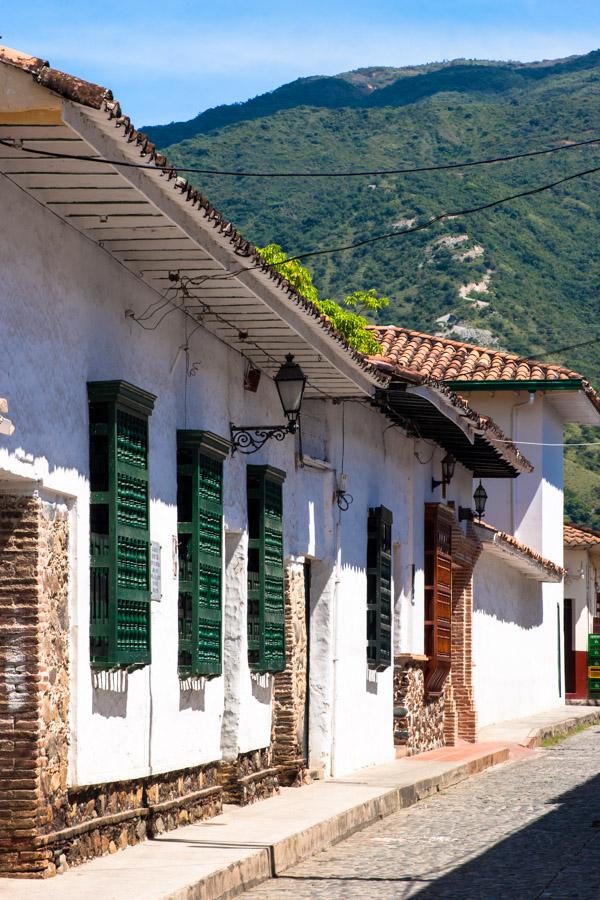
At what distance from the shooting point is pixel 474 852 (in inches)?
458

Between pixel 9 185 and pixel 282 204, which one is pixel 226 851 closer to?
pixel 9 185

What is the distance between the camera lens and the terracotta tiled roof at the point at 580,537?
37500 mm

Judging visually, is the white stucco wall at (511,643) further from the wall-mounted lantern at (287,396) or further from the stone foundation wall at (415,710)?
the wall-mounted lantern at (287,396)

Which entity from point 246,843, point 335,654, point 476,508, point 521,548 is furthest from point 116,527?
point 521,548

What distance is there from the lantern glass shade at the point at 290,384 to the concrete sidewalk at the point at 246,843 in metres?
3.21

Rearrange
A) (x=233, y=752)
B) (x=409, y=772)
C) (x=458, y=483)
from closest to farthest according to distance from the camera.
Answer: (x=233, y=752) < (x=409, y=772) < (x=458, y=483)

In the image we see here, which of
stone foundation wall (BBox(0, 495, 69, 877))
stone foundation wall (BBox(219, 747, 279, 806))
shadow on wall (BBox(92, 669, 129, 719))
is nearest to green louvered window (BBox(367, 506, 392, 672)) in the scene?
stone foundation wall (BBox(219, 747, 279, 806))

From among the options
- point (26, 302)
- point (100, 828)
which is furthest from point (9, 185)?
point (100, 828)

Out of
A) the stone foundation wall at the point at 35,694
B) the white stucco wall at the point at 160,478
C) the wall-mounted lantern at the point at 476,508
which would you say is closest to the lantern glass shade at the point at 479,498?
the wall-mounted lantern at the point at 476,508

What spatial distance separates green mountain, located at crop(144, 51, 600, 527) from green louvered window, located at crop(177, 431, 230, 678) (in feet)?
164

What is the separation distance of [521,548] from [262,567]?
13318 millimetres

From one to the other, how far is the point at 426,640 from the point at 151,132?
10271 centimetres

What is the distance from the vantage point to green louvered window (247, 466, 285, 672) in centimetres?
1405

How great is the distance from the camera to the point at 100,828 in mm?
10203
